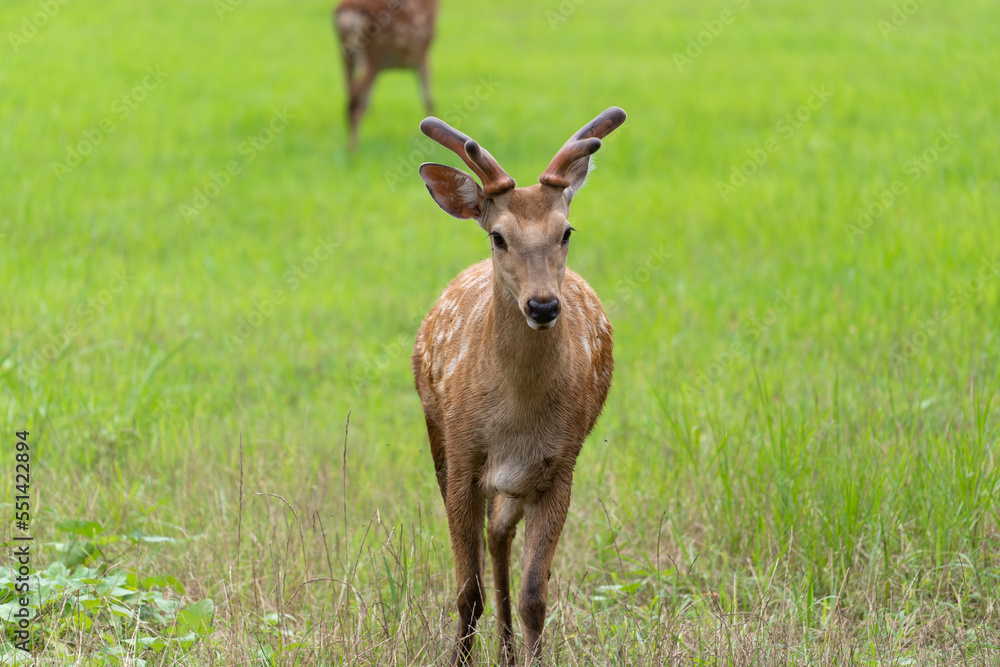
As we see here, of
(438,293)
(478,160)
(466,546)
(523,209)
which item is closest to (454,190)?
(478,160)

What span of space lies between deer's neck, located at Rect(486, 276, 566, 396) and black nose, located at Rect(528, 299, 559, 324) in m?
0.37

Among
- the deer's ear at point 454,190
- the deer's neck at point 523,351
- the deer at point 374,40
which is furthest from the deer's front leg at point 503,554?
the deer at point 374,40

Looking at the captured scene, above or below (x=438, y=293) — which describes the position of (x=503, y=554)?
above

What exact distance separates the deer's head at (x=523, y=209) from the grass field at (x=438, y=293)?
1.19 meters

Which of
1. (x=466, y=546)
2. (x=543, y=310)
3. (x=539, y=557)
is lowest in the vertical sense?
(x=466, y=546)

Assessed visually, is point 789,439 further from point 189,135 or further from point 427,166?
point 189,135

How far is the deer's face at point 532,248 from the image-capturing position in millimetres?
4082

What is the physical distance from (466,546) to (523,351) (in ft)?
2.78

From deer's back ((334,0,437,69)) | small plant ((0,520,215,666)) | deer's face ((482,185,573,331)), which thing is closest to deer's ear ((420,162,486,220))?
deer's face ((482,185,573,331))

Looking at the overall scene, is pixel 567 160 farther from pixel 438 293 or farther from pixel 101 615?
pixel 438 293

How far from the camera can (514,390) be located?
4.48 m

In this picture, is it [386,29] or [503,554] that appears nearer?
[503,554]

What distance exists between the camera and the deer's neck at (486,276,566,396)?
4465mm

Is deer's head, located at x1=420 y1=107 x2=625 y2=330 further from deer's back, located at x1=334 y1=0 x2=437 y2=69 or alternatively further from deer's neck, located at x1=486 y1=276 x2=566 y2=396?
deer's back, located at x1=334 y1=0 x2=437 y2=69
